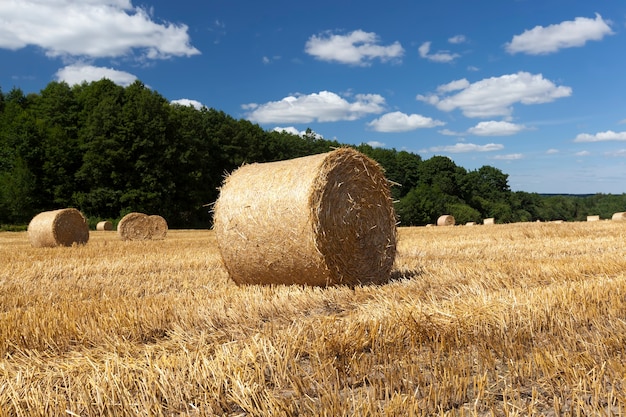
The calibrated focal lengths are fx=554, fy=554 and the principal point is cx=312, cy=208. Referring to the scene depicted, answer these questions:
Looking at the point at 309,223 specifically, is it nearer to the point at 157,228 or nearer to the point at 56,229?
the point at 56,229

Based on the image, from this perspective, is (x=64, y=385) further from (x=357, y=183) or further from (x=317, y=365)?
(x=357, y=183)

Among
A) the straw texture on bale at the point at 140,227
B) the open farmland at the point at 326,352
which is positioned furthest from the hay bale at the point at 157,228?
the open farmland at the point at 326,352

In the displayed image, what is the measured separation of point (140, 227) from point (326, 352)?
55.7ft

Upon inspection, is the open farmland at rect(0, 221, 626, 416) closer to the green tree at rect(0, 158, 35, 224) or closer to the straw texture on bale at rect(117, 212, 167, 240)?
the straw texture on bale at rect(117, 212, 167, 240)

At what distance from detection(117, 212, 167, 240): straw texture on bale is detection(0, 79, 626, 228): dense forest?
38.7 feet

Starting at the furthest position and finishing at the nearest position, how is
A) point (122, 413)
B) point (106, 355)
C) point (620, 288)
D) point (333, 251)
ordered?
point (333, 251), point (620, 288), point (106, 355), point (122, 413)

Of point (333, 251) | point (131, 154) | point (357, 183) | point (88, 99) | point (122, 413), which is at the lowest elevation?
point (122, 413)

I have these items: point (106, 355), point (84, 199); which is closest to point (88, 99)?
point (84, 199)

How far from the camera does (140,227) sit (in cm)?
1923

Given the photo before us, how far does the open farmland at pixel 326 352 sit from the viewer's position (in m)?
2.76

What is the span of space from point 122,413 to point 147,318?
193cm

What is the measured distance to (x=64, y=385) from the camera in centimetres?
308

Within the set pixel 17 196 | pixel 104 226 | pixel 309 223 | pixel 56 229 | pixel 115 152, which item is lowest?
pixel 104 226

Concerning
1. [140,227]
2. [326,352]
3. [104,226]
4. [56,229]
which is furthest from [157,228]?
[326,352]
